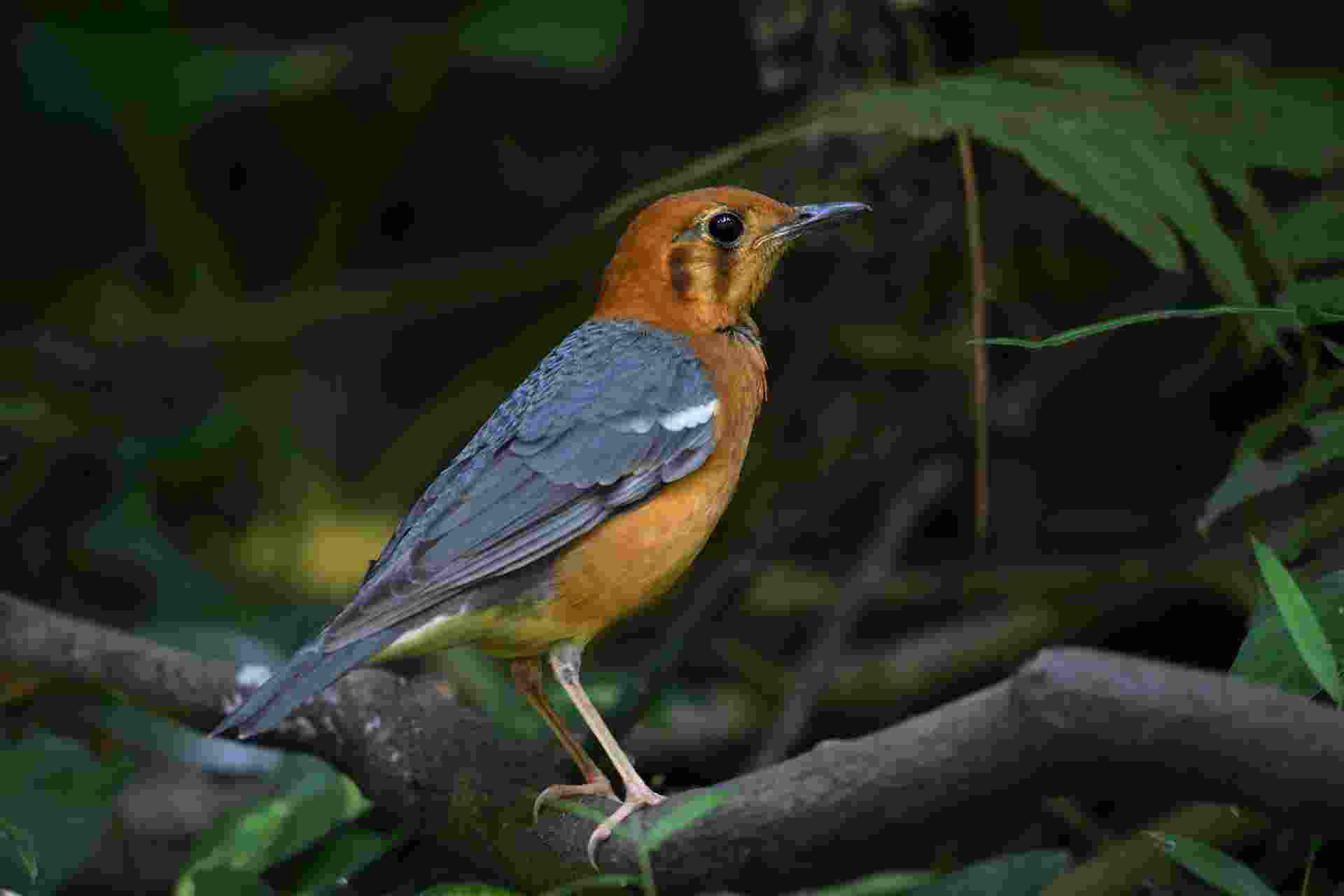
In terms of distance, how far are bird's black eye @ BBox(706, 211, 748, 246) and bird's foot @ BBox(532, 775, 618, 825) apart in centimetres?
165

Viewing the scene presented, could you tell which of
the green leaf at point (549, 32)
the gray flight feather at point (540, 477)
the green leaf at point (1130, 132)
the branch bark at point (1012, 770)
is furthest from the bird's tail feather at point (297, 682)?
the green leaf at point (549, 32)

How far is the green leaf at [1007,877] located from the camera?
360 cm

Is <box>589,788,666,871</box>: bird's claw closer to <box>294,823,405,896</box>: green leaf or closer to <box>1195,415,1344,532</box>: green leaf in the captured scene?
<box>294,823,405,896</box>: green leaf

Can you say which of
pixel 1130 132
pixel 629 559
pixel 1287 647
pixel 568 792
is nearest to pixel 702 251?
pixel 629 559

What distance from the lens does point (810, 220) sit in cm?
467

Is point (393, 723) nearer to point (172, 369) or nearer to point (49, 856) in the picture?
point (49, 856)

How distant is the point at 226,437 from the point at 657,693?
105 inches

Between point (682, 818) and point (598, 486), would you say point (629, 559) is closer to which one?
point (598, 486)

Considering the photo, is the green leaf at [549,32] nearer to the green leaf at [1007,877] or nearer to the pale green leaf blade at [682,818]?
the green leaf at [1007,877]

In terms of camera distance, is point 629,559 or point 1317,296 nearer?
point 1317,296

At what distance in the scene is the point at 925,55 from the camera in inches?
235

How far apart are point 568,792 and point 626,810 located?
0.32 m

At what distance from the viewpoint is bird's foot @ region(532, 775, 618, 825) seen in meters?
3.89

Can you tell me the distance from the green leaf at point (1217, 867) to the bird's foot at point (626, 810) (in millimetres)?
1174
